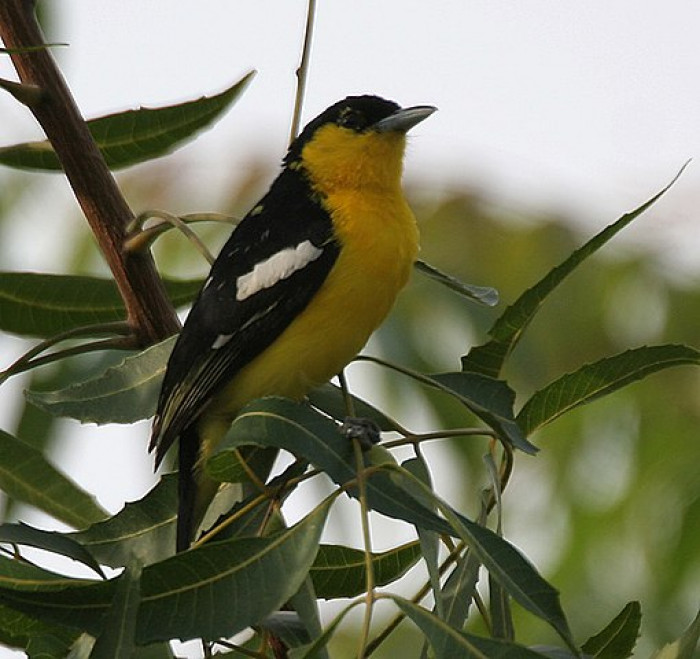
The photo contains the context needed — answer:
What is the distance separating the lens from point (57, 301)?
356 centimetres

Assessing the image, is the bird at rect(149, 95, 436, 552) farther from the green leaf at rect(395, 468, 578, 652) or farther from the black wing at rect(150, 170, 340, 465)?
the green leaf at rect(395, 468, 578, 652)

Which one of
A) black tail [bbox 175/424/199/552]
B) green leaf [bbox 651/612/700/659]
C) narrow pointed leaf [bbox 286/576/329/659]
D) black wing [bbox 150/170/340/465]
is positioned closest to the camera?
green leaf [bbox 651/612/700/659]

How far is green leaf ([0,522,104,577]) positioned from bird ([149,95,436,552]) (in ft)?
1.79

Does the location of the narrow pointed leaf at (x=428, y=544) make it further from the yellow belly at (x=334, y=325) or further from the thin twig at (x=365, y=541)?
the yellow belly at (x=334, y=325)

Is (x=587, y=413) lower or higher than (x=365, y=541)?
lower

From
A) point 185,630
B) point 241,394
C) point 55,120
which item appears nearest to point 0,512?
point 241,394

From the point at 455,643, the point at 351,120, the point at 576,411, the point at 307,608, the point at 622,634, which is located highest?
the point at 351,120

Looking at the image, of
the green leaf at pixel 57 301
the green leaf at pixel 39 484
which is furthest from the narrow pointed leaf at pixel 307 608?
the green leaf at pixel 57 301

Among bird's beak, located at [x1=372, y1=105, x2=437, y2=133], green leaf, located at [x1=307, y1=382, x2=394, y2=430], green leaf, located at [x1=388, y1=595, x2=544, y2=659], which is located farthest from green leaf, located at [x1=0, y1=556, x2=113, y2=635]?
bird's beak, located at [x1=372, y1=105, x2=437, y2=133]

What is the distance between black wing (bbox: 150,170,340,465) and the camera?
3219 mm

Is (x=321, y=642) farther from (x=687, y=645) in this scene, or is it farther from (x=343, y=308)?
(x=343, y=308)

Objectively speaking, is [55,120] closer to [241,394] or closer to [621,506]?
[241,394]

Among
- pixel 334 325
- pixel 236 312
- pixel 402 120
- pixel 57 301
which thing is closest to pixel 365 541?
pixel 334 325

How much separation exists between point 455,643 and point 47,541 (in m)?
0.77
